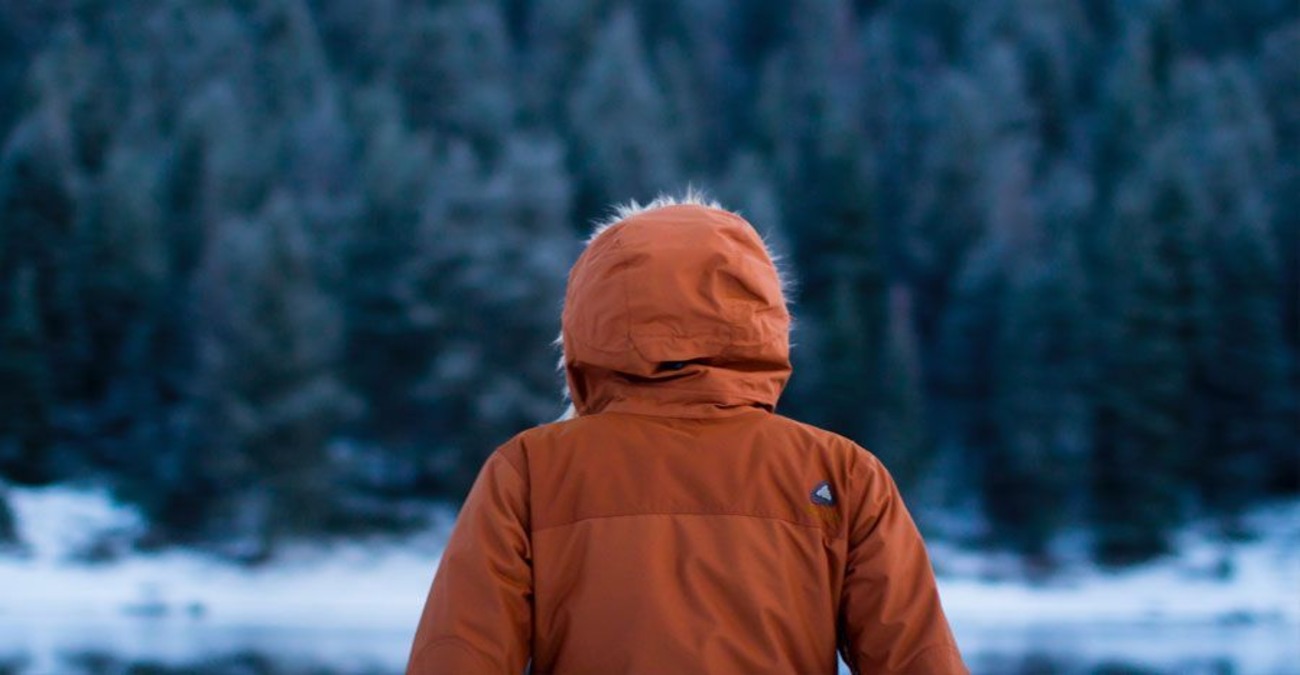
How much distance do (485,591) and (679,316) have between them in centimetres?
46

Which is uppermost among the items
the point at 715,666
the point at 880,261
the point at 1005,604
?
the point at 880,261

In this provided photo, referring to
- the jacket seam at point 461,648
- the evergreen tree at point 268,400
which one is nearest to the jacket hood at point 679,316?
the jacket seam at point 461,648

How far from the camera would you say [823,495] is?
221 centimetres

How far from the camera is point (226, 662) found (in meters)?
18.8

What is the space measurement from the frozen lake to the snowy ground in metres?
0.07

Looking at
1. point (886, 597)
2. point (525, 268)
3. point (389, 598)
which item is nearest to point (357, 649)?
point (389, 598)

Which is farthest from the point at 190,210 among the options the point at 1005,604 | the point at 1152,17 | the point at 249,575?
the point at 1152,17

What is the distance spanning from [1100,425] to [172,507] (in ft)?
62.4

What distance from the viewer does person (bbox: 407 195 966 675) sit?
2133mm

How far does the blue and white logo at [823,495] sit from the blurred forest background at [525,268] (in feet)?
87.7

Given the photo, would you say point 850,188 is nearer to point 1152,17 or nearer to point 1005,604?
point 1005,604

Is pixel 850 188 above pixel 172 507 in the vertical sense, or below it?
above

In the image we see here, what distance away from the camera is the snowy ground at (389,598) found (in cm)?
2398

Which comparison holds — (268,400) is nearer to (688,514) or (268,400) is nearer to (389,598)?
(389,598)
